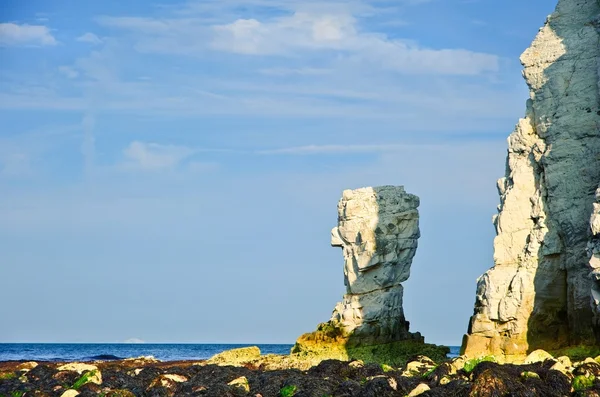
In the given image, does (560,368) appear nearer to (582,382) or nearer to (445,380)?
(582,382)

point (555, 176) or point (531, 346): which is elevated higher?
point (555, 176)

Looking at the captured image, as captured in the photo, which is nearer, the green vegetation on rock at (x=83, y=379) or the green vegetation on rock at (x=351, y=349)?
the green vegetation on rock at (x=83, y=379)

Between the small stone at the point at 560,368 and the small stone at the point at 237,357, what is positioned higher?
the small stone at the point at 237,357

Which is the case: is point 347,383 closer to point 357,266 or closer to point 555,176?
point 555,176

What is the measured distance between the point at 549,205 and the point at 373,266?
10.1 metres

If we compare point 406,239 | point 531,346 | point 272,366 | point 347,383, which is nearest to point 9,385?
point 347,383

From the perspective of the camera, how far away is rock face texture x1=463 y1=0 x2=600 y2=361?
33.4 m

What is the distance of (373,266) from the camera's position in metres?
43.0

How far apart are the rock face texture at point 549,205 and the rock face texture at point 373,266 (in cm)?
726

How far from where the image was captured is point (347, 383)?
23.8m

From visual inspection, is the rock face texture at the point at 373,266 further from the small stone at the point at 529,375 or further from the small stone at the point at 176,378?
the small stone at the point at 529,375

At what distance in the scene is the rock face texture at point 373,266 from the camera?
1650 inches

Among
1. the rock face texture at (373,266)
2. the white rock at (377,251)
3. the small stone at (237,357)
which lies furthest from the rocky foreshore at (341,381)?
the white rock at (377,251)

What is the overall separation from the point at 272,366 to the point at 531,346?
830cm
